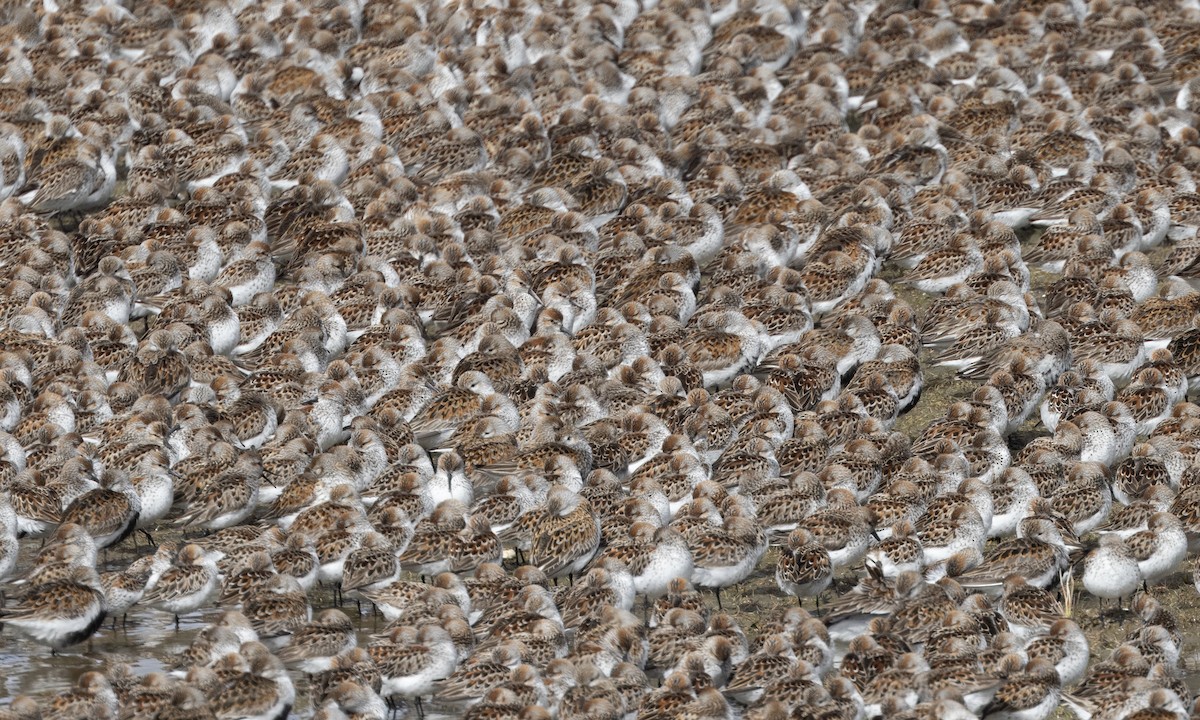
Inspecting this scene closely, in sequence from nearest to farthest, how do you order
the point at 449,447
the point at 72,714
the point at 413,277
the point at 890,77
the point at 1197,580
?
the point at 72,714 → the point at 1197,580 → the point at 449,447 → the point at 413,277 → the point at 890,77

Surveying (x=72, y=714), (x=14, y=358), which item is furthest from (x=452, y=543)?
(x=14, y=358)

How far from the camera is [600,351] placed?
19.5m

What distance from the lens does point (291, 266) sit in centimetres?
2156

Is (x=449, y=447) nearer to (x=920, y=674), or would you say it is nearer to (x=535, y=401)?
(x=535, y=401)

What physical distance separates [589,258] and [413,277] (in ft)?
5.93

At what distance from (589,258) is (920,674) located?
8.46 metres

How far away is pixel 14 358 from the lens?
A: 1884cm

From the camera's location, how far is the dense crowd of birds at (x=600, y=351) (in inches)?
582

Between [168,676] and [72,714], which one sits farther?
[168,676]

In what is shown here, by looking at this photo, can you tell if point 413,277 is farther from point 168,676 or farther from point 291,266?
point 168,676

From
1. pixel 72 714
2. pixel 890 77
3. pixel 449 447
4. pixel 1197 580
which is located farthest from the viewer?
pixel 890 77

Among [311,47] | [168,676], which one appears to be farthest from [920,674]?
[311,47]

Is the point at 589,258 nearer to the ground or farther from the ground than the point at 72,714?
nearer to the ground

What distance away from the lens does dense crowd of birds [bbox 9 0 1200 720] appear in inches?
582
